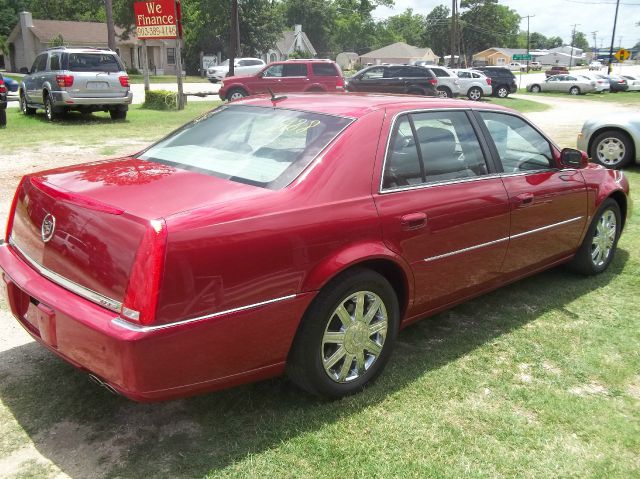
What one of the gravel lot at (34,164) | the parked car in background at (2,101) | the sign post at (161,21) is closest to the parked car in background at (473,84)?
the gravel lot at (34,164)

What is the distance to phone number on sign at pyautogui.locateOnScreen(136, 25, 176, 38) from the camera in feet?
66.8

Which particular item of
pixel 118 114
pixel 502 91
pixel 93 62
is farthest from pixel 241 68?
pixel 93 62

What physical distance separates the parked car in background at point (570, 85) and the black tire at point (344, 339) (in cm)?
4085

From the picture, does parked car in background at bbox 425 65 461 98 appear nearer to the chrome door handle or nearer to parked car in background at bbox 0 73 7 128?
parked car in background at bbox 0 73 7 128

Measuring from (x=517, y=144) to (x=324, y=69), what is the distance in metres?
18.4

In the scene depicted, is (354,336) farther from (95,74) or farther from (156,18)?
(156,18)

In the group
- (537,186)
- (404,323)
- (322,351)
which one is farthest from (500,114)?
(322,351)

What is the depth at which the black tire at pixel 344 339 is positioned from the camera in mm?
3014

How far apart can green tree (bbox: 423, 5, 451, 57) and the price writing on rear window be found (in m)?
127

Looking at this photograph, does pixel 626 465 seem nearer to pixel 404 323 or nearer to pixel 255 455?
pixel 404 323

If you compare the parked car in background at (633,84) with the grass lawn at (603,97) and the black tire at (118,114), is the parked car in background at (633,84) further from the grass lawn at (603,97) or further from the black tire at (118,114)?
the black tire at (118,114)

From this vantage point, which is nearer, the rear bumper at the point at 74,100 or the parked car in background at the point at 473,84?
the rear bumper at the point at 74,100

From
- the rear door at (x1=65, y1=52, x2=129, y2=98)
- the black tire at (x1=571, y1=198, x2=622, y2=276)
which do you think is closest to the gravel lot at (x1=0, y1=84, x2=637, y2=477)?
the rear door at (x1=65, y1=52, x2=129, y2=98)

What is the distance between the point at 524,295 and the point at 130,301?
338 centimetres
